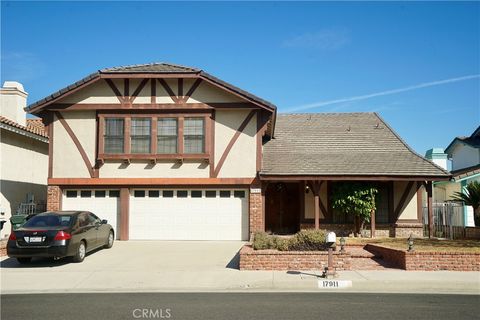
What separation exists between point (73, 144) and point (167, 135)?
3831 millimetres

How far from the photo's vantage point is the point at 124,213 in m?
19.0

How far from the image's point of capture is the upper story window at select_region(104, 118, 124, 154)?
19109 millimetres

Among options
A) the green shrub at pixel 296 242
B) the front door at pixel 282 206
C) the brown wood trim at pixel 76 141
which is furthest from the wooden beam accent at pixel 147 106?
the green shrub at pixel 296 242

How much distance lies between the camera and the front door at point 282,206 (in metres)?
21.1

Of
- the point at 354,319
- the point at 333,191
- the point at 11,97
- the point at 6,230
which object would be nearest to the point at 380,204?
the point at 333,191

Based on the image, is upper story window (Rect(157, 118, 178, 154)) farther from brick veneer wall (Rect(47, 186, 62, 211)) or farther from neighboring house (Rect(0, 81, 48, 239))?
neighboring house (Rect(0, 81, 48, 239))

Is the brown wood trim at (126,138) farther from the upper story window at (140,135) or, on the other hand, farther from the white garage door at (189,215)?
the white garage door at (189,215)

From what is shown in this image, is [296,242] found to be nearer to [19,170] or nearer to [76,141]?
[76,141]

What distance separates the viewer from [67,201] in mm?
19297

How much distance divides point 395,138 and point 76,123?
45.6 ft

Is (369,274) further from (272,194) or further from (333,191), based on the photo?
(272,194)

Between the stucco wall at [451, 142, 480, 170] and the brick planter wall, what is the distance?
1915 centimetres

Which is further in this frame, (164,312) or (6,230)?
(6,230)

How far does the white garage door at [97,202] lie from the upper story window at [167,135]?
2.58 meters
